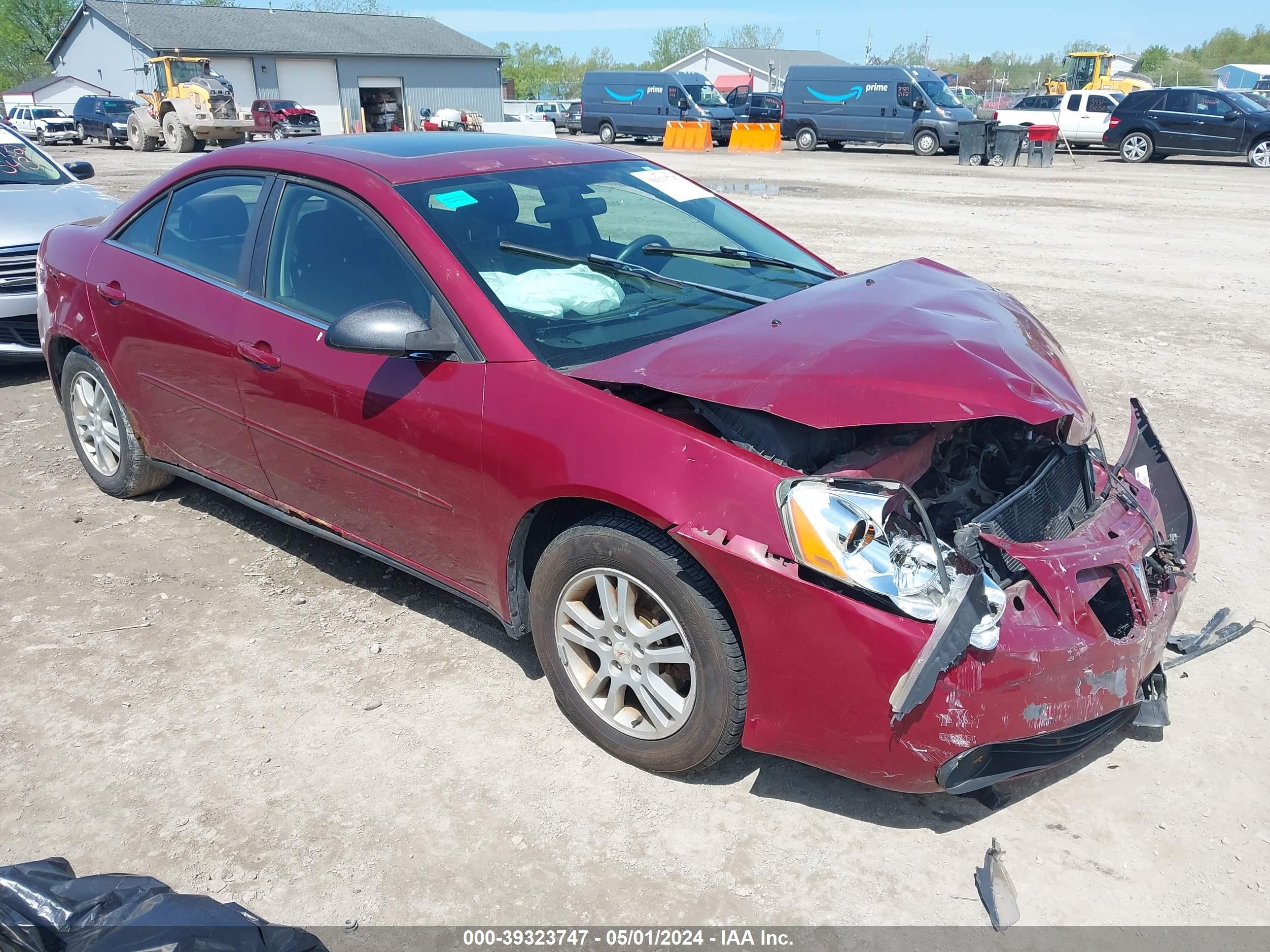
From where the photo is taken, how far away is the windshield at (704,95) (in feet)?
111

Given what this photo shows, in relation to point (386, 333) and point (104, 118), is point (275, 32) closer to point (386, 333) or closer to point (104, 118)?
point (104, 118)

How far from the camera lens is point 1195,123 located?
2359 cm

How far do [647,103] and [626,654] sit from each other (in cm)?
3321

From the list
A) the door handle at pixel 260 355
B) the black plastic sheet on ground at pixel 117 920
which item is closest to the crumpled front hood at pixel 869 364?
the door handle at pixel 260 355

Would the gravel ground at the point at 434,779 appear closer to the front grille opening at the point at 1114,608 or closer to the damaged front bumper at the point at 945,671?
the damaged front bumper at the point at 945,671

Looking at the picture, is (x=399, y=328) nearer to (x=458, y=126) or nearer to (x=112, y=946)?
(x=112, y=946)

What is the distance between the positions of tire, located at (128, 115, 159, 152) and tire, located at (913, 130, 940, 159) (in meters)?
25.5

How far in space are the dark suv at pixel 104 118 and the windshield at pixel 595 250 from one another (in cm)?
3995

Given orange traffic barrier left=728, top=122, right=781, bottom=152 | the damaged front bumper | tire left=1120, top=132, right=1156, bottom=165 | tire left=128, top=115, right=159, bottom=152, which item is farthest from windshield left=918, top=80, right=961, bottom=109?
the damaged front bumper

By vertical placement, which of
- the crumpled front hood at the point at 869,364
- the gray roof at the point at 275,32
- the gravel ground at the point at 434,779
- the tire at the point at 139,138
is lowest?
the tire at the point at 139,138

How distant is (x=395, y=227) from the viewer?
322 centimetres

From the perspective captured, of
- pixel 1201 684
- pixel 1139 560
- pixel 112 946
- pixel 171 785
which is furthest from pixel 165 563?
pixel 1201 684

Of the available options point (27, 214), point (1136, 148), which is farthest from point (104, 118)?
point (27, 214)

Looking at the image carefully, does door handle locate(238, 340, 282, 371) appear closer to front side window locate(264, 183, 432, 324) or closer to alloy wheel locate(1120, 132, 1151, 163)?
front side window locate(264, 183, 432, 324)
